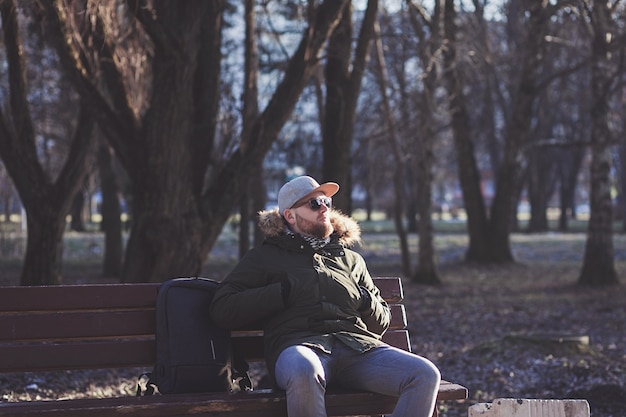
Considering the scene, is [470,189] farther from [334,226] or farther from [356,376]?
[356,376]

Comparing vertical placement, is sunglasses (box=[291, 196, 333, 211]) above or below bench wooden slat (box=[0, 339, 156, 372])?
above

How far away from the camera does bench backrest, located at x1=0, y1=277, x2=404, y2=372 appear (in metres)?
5.10

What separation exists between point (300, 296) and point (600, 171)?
12546 millimetres

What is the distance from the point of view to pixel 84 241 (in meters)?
36.0

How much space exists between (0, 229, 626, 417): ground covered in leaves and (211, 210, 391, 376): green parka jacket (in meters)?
2.54

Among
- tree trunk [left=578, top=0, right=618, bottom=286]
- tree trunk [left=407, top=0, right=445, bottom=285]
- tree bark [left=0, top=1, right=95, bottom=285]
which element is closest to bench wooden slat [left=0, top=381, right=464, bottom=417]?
tree bark [left=0, top=1, right=95, bottom=285]

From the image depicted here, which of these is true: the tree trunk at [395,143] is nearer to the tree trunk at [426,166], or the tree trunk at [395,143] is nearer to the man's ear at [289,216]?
the tree trunk at [426,166]

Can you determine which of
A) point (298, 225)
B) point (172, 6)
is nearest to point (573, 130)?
point (172, 6)

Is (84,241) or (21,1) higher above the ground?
(21,1)

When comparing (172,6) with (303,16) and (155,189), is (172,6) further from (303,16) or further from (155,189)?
(303,16)

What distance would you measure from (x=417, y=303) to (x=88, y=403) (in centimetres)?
1127

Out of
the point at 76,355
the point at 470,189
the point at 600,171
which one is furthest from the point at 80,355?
the point at 470,189

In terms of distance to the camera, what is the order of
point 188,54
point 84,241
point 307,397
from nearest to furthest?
1. point 307,397
2. point 188,54
3. point 84,241

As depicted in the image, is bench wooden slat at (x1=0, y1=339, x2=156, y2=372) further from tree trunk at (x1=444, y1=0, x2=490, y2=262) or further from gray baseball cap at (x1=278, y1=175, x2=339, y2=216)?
tree trunk at (x1=444, y1=0, x2=490, y2=262)
